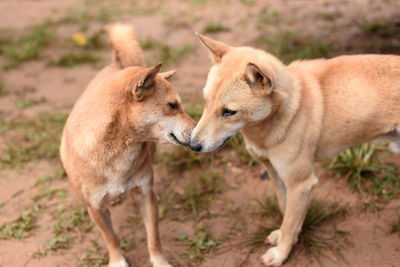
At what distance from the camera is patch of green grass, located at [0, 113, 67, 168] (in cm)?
473

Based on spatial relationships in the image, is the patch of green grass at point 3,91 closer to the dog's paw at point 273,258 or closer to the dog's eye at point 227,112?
the dog's eye at point 227,112

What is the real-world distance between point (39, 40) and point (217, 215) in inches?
228

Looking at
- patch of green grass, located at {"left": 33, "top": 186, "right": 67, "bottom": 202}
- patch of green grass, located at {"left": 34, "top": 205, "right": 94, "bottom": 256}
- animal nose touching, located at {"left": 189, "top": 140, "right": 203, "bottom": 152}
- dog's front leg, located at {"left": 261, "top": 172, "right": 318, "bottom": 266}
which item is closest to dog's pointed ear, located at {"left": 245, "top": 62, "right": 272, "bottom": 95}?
animal nose touching, located at {"left": 189, "top": 140, "right": 203, "bottom": 152}

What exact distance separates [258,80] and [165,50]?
14.4 feet

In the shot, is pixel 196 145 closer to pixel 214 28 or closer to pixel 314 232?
pixel 314 232

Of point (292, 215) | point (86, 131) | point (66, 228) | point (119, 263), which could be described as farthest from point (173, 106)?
point (66, 228)

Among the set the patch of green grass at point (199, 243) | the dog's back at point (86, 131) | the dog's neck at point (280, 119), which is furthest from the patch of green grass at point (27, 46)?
the dog's neck at point (280, 119)

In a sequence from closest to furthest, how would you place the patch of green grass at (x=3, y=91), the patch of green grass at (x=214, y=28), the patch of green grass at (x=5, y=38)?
the patch of green grass at (x=3, y=91) → the patch of green grass at (x=214, y=28) → the patch of green grass at (x=5, y=38)

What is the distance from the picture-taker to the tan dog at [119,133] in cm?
282

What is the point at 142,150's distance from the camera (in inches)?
121

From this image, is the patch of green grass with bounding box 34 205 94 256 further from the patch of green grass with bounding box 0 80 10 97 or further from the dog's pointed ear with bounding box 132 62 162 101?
the patch of green grass with bounding box 0 80 10 97

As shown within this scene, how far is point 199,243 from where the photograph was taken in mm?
3650

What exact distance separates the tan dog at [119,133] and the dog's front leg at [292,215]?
0.98 m

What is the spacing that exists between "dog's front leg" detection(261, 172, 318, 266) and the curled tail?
191 centimetres
